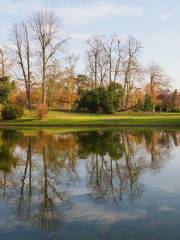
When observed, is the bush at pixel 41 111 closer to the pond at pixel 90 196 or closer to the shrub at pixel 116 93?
the shrub at pixel 116 93

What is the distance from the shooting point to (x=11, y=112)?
5031 cm

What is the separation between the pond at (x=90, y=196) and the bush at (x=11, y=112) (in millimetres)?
30177

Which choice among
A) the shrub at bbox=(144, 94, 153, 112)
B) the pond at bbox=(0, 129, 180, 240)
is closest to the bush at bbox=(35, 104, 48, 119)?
the shrub at bbox=(144, 94, 153, 112)

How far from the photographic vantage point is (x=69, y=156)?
19.7 m

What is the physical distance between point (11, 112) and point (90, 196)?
40.2 m

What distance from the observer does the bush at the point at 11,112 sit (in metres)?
50.2

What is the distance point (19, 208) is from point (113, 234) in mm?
3130

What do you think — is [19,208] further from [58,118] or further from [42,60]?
[42,60]

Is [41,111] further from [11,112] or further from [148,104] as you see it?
[148,104]

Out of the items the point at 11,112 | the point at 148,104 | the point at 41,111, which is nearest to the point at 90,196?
the point at 41,111

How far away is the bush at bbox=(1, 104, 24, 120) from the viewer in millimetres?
50250

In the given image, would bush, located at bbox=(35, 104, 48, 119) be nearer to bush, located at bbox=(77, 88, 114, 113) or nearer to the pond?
bush, located at bbox=(77, 88, 114, 113)

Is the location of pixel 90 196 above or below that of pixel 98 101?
below

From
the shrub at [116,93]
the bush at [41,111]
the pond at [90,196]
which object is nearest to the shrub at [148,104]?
the shrub at [116,93]
